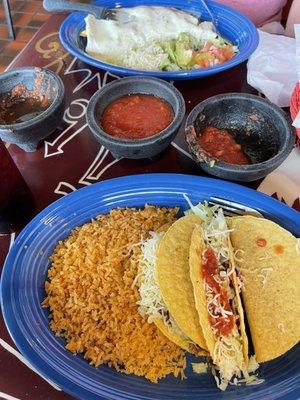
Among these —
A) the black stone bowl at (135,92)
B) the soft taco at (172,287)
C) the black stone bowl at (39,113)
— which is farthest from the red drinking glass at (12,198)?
the soft taco at (172,287)

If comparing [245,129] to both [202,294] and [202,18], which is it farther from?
[202,18]

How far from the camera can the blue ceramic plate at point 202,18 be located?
1832mm

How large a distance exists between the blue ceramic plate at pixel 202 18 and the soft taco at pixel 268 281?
2.60 feet

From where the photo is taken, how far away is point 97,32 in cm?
A: 204

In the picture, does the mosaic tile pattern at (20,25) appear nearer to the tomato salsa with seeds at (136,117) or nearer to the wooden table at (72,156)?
the wooden table at (72,156)

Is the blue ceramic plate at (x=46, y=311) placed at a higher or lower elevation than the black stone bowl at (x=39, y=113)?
lower

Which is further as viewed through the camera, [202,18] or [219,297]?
[202,18]

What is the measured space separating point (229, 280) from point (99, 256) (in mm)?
403

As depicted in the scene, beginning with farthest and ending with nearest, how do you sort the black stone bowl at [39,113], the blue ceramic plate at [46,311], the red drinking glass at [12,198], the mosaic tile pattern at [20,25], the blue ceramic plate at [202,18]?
the mosaic tile pattern at [20,25] < the blue ceramic plate at [202,18] < the black stone bowl at [39,113] < the red drinking glass at [12,198] < the blue ceramic plate at [46,311]

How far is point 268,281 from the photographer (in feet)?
4.04

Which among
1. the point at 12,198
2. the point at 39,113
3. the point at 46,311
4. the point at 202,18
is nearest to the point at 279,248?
the point at 46,311

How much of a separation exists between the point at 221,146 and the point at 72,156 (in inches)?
23.0

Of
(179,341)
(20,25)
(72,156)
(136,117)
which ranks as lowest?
(20,25)

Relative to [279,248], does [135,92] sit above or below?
above
